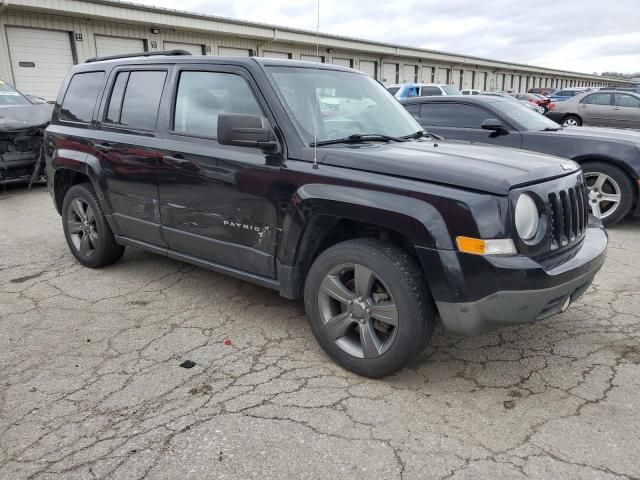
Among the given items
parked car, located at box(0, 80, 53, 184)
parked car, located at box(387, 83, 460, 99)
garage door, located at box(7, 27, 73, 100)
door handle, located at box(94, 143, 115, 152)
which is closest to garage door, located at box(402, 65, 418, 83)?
parked car, located at box(387, 83, 460, 99)

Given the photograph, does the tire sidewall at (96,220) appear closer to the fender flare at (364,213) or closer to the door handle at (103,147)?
the door handle at (103,147)

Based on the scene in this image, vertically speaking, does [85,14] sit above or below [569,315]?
above

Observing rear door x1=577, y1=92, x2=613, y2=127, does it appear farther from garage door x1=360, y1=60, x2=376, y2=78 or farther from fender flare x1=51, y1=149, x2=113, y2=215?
garage door x1=360, y1=60, x2=376, y2=78

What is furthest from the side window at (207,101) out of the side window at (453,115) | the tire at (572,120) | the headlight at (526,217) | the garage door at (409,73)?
the garage door at (409,73)

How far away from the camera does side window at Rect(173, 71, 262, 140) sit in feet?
11.1

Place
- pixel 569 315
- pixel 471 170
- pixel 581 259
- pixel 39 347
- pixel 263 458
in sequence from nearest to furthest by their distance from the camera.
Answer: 1. pixel 263 458
2. pixel 471 170
3. pixel 581 259
4. pixel 39 347
5. pixel 569 315

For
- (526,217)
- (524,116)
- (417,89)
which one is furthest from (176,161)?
(417,89)

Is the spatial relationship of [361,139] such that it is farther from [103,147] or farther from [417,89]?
[417,89]

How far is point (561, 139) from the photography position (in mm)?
6535

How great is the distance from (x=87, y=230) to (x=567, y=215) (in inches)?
164

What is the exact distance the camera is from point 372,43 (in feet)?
101

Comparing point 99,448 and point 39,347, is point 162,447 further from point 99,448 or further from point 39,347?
point 39,347

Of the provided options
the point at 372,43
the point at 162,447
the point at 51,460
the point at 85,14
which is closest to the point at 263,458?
the point at 162,447

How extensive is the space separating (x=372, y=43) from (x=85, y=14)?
60.0 feet
